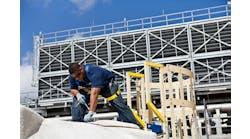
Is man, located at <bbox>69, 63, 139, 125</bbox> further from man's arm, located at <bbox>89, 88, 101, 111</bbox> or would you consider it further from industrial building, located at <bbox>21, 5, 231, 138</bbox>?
industrial building, located at <bbox>21, 5, 231, 138</bbox>

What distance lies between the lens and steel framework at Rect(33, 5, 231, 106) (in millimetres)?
14328

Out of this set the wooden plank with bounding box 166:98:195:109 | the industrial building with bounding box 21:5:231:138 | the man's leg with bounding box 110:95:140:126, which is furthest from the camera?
the industrial building with bounding box 21:5:231:138

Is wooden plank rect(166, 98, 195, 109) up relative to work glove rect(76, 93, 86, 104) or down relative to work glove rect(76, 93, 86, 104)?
down

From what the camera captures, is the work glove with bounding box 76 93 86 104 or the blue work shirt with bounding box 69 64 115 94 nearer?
the blue work shirt with bounding box 69 64 115 94

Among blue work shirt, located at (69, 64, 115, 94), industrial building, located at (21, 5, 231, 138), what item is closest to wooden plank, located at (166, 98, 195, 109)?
blue work shirt, located at (69, 64, 115, 94)

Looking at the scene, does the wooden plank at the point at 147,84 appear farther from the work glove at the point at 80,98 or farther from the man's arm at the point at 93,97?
the man's arm at the point at 93,97

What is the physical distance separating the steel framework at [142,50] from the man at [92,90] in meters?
10.7

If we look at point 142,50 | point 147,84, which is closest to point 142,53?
point 142,50

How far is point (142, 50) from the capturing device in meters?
15.1

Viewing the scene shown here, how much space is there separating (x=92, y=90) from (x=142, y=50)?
12.8 m

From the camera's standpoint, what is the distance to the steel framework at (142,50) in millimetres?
14328

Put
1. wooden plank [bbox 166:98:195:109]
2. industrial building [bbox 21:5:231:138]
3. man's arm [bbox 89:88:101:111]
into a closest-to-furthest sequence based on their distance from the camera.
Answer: man's arm [bbox 89:88:101:111] < wooden plank [bbox 166:98:195:109] < industrial building [bbox 21:5:231:138]

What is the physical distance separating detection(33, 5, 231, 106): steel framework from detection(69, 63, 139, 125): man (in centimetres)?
1072
